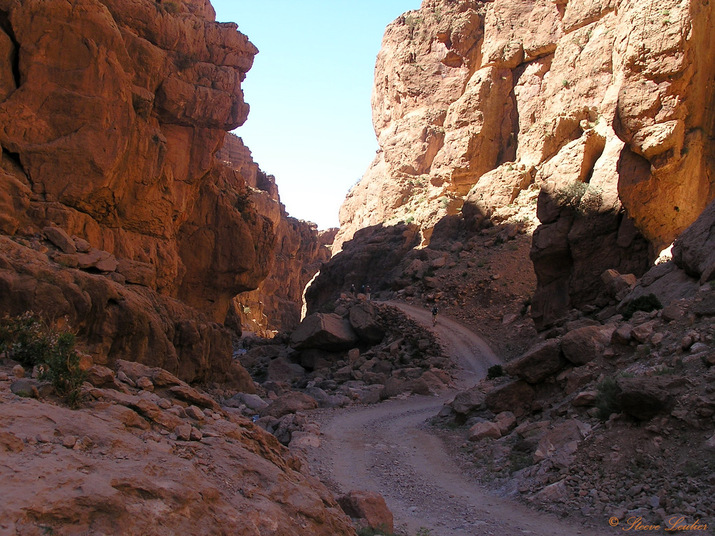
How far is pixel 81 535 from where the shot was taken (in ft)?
13.6

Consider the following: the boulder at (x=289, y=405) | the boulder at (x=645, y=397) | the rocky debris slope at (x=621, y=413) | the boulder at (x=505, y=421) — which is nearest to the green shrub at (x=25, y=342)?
the rocky debris slope at (x=621, y=413)

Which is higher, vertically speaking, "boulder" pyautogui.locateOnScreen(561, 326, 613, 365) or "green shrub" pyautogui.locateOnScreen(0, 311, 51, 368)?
"green shrub" pyautogui.locateOnScreen(0, 311, 51, 368)

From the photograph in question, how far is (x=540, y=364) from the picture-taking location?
13938mm

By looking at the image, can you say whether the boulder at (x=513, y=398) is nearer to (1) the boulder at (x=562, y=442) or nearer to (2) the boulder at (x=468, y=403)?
(2) the boulder at (x=468, y=403)

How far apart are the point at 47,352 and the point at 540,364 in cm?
1103

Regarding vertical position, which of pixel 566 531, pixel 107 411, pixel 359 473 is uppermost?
pixel 107 411

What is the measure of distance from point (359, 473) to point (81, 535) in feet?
27.6

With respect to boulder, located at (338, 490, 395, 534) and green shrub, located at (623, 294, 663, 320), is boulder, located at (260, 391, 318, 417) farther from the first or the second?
green shrub, located at (623, 294, 663, 320)

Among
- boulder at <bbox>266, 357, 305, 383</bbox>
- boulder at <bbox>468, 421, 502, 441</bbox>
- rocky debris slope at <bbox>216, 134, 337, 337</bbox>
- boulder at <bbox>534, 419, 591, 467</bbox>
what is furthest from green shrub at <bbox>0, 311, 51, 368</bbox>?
rocky debris slope at <bbox>216, 134, 337, 337</bbox>

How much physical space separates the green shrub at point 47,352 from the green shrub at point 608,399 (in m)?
8.43

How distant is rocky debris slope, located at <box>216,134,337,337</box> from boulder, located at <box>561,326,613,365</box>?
52077 mm

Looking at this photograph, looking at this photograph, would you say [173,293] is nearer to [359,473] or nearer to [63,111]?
[63,111]

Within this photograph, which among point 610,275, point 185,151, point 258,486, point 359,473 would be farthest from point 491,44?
point 258,486

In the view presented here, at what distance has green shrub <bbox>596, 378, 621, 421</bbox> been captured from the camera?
9945mm
